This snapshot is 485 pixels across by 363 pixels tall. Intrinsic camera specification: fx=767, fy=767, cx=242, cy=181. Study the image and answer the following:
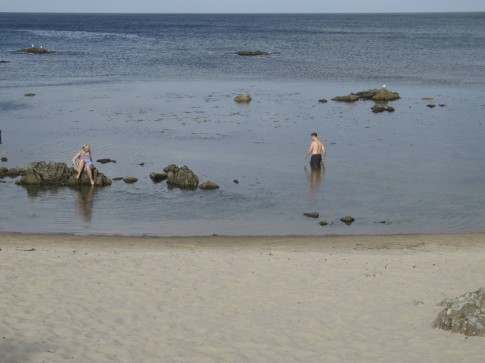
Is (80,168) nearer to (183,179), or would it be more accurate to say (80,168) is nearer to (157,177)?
(157,177)

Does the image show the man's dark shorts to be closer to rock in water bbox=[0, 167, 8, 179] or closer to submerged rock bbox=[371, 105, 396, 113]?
rock in water bbox=[0, 167, 8, 179]

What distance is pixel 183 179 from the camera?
25609 millimetres

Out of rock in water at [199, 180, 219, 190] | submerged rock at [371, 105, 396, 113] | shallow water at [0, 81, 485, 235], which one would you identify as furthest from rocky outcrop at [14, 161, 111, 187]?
submerged rock at [371, 105, 396, 113]

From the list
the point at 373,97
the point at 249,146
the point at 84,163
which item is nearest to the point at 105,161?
the point at 84,163

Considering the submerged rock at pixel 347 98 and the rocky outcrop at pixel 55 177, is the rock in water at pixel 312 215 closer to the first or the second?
the rocky outcrop at pixel 55 177

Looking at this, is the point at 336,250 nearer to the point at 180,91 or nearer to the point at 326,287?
the point at 326,287

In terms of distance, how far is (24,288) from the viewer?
14.3 m

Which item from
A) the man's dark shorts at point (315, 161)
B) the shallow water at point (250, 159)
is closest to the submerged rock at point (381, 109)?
the shallow water at point (250, 159)

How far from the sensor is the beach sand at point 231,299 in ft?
38.8

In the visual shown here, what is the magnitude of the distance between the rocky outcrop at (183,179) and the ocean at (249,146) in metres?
0.37

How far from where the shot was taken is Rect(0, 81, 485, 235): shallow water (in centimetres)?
2222

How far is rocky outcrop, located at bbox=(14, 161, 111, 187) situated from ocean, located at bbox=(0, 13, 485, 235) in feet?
1.69

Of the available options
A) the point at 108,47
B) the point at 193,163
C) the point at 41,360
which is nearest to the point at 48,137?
the point at 193,163

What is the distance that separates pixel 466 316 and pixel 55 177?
16.7 meters
